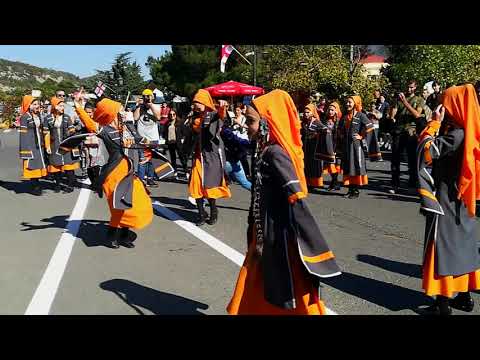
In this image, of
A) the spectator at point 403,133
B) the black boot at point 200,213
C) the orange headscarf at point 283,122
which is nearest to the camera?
the orange headscarf at point 283,122

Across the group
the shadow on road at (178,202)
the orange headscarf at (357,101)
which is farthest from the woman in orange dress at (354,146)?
the shadow on road at (178,202)

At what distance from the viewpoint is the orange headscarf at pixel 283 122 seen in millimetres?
3816

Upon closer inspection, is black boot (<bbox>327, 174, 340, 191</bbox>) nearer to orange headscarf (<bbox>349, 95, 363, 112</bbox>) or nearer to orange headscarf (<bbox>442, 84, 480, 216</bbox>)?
orange headscarf (<bbox>349, 95, 363, 112</bbox>)

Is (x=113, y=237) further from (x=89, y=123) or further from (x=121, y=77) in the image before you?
(x=121, y=77)

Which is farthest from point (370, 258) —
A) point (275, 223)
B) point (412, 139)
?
point (412, 139)

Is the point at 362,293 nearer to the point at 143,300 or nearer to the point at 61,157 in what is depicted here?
the point at 143,300

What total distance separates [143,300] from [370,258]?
9.55 ft

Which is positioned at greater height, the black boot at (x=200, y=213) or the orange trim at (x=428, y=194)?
the orange trim at (x=428, y=194)

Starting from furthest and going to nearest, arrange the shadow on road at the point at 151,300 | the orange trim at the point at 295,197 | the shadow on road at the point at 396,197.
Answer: the shadow on road at the point at 396,197, the shadow on road at the point at 151,300, the orange trim at the point at 295,197

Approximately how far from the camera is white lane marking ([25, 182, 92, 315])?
17.0ft

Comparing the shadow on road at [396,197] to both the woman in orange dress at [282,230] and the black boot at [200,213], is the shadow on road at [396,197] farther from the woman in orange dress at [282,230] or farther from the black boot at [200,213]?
the woman in orange dress at [282,230]

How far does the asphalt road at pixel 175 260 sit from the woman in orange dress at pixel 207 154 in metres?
0.61

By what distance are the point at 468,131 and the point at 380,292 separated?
6.05ft

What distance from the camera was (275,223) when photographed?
12.6ft
